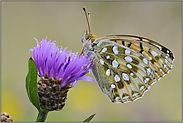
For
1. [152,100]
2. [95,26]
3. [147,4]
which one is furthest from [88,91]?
[147,4]

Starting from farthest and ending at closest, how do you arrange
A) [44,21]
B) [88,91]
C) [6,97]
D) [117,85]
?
1. [44,21]
2. [88,91]
3. [6,97]
4. [117,85]

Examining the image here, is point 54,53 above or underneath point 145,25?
underneath

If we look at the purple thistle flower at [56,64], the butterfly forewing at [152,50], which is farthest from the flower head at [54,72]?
the butterfly forewing at [152,50]

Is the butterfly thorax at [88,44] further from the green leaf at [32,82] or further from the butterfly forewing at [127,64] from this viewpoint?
the green leaf at [32,82]

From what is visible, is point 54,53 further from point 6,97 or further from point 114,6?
point 114,6

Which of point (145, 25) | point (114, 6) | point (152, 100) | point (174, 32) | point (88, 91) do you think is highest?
point (114, 6)

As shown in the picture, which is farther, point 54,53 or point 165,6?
point 165,6

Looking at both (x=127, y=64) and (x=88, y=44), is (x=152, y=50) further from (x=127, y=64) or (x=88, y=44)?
(x=88, y=44)
